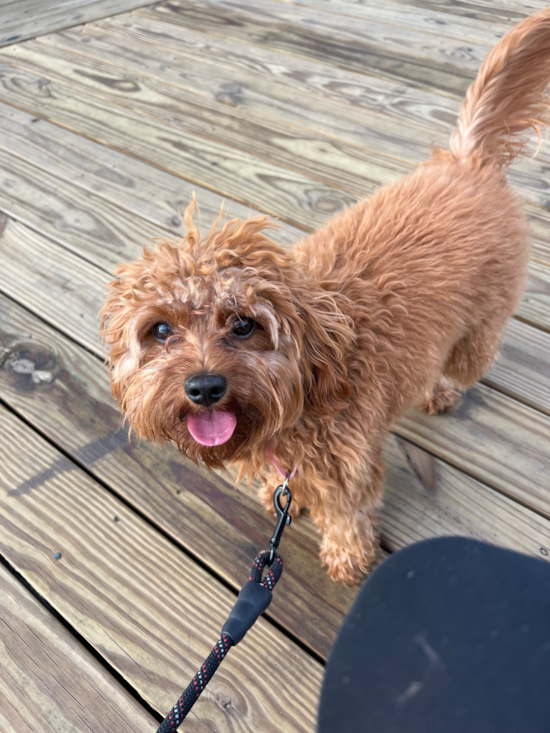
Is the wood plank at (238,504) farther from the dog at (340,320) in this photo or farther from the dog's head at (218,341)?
the dog's head at (218,341)

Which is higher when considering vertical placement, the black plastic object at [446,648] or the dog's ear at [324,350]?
the black plastic object at [446,648]

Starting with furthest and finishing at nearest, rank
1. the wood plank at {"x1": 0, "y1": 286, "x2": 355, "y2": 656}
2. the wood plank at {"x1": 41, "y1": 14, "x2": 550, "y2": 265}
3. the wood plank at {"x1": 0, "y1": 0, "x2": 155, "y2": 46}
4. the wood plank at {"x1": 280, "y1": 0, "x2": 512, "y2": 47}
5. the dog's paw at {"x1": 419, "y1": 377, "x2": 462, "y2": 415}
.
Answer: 1. the wood plank at {"x1": 0, "y1": 0, "x2": 155, "y2": 46}
2. the wood plank at {"x1": 280, "y1": 0, "x2": 512, "y2": 47}
3. the wood plank at {"x1": 41, "y1": 14, "x2": 550, "y2": 265}
4. the dog's paw at {"x1": 419, "y1": 377, "x2": 462, "y2": 415}
5. the wood plank at {"x1": 0, "y1": 286, "x2": 355, "y2": 656}

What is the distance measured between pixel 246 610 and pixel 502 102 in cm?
188

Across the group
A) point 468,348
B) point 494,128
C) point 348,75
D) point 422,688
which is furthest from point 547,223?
point 422,688

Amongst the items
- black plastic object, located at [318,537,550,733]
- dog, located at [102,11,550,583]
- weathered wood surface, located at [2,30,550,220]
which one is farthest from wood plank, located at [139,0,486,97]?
black plastic object, located at [318,537,550,733]

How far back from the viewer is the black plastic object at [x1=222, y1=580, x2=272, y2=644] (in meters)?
1.14

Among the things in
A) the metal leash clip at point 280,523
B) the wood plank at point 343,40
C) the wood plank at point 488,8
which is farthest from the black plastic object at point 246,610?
the wood plank at point 488,8

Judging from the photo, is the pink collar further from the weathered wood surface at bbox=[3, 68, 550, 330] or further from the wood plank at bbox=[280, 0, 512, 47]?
the wood plank at bbox=[280, 0, 512, 47]

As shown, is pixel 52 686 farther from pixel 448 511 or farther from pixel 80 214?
pixel 80 214

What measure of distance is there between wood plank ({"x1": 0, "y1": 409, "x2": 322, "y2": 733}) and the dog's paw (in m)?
1.03

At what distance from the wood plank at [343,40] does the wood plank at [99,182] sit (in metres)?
1.63

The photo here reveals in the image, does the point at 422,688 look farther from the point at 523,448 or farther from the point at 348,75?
the point at 348,75

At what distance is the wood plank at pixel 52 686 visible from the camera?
1.41 metres

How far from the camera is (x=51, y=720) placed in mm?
1411
